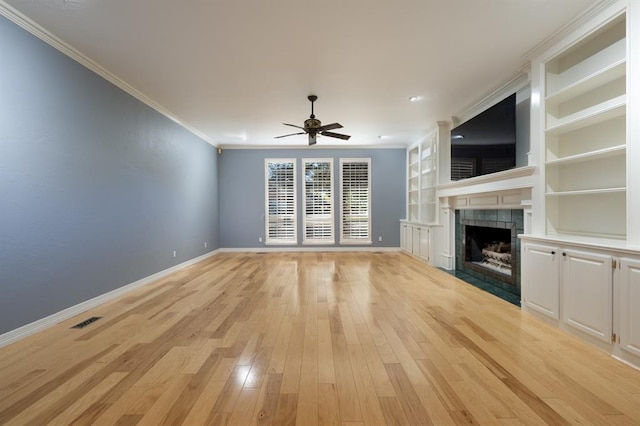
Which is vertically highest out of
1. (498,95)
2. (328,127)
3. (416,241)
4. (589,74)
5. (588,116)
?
(498,95)

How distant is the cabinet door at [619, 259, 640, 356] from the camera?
2.14m

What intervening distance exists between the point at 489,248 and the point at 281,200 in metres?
5.31

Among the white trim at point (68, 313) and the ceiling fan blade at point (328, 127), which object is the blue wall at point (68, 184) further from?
the ceiling fan blade at point (328, 127)

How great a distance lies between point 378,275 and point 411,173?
377 cm

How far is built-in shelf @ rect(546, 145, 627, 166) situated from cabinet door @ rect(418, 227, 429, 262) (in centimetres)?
337

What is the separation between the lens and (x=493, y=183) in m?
4.25

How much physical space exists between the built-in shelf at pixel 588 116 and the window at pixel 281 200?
6.12 metres

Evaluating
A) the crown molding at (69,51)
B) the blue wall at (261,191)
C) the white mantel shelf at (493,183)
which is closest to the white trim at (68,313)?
the crown molding at (69,51)

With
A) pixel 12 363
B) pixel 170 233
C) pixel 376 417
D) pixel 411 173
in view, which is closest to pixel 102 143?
pixel 170 233

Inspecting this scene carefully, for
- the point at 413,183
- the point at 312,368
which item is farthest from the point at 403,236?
the point at 312,368

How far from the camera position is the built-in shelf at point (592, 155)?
2.47 metres

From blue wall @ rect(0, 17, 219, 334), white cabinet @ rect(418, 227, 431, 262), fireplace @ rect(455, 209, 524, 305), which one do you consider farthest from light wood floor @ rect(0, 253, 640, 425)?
white cabinet @ rect(418, 227, 431, 262)

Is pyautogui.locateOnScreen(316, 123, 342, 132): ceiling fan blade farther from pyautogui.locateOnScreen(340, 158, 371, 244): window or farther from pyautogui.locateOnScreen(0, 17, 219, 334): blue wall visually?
pyautogui.locateOnScreen(340, 158, 371, 244): window

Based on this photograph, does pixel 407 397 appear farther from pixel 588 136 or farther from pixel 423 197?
pixel 423 197
